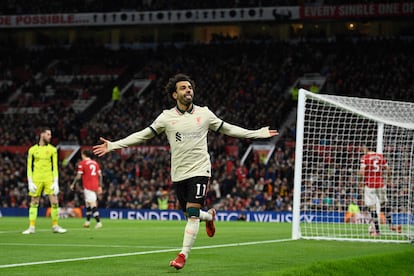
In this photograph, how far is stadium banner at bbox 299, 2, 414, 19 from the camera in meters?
44.2

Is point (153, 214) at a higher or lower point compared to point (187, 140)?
lower

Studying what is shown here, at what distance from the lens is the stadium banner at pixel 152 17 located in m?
47.5

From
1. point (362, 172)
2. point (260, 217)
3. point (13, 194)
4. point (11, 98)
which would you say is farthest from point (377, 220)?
point (11, 98)

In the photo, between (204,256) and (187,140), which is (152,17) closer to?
(204,256)

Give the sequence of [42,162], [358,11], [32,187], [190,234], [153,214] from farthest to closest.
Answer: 1. [358,11]
2. [153,214]
3. [42,162]
4. [32,187]
5. [190,234]

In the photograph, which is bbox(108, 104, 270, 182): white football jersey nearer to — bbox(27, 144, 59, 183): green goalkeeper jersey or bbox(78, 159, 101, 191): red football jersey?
bbox(27, 144, 59, 183): green goalkeeper jersey

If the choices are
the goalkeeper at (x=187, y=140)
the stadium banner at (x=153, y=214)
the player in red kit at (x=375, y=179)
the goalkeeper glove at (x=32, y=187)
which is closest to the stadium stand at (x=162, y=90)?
the stadium banner at (x=153, y=214)

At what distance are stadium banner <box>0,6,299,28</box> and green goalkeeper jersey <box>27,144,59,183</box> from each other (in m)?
30.2

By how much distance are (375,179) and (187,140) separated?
8.52 meters

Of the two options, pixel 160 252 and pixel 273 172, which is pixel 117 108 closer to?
pixel 273 172

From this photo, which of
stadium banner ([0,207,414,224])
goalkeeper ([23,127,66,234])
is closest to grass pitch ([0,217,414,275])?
goalkeeper ([23,127,66,234])

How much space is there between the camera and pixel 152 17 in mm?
49562

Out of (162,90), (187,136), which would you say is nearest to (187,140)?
(187,136)

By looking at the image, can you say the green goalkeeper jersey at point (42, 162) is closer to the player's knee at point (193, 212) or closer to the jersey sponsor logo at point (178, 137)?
the jersey sponsor logo at point (178, 137)
